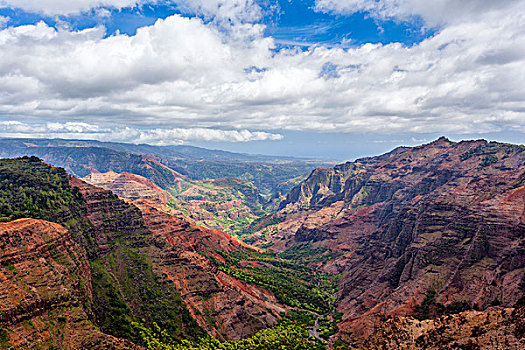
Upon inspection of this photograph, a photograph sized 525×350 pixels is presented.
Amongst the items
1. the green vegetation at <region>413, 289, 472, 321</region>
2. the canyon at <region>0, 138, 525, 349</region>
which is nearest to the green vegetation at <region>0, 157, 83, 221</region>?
the canyon at <region>0, 138, 525, 349</region>

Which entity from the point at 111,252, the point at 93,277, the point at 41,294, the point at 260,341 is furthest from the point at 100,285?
the point at 260,341

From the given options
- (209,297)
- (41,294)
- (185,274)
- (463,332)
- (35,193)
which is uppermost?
(35,193)

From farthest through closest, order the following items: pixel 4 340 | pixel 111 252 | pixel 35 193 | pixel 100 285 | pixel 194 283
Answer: pixel 194 283, pixel 111 252, pixel 35 193, pixel 100 285, pixel 4 340

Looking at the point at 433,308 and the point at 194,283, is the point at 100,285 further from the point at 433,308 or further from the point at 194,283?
the point at 433,308

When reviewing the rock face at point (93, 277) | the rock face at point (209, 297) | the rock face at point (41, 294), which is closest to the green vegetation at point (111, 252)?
the rock face at point (93, 277)

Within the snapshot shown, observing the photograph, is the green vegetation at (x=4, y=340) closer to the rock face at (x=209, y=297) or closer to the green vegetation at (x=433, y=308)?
the rock face at (x=209, y=297)

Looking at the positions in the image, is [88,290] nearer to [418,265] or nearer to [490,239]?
[418,265]
